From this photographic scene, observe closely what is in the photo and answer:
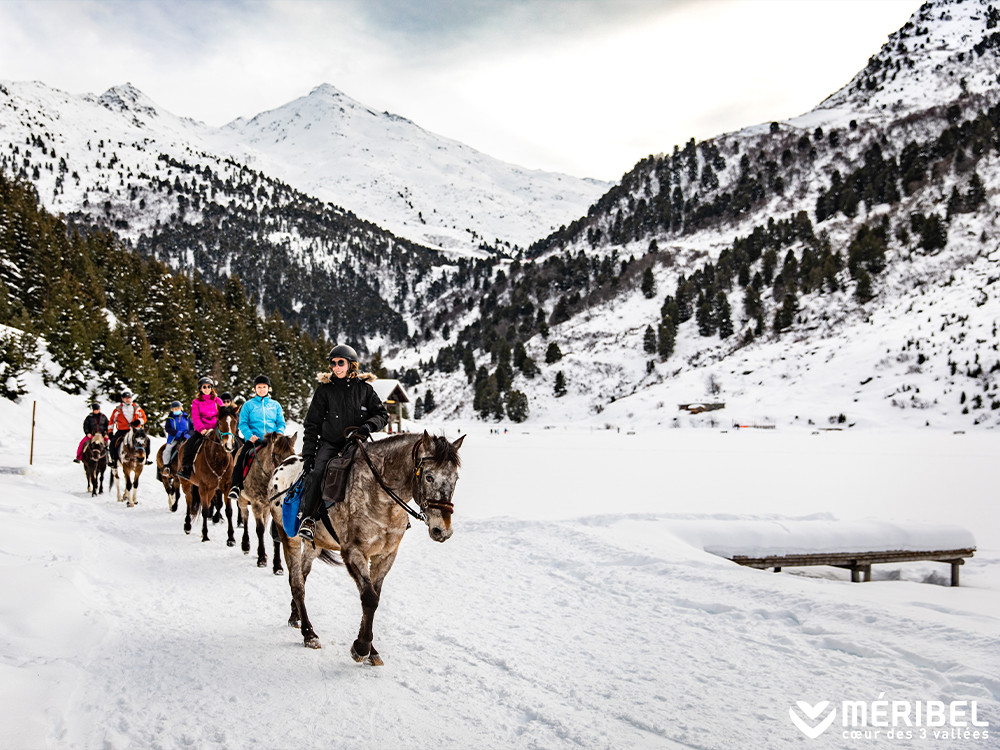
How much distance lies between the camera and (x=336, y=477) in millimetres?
6102

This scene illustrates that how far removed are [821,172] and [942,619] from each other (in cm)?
16199

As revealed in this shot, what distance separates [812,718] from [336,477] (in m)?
5.00

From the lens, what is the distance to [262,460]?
9.96 m

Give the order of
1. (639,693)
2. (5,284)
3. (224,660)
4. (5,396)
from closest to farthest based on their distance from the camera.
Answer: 1. (639,693)
2. (224,660)
3. (5,396)
4. (5,284)

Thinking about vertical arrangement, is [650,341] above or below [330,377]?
above

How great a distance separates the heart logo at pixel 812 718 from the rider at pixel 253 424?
913 cm

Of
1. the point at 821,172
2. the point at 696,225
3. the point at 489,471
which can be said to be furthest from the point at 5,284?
the point at 821,172

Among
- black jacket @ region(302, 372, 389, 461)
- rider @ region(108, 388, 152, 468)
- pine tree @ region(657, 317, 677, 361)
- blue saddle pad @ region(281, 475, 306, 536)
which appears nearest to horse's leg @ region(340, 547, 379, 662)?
blue saddle pad @ region(281, 475, 306, 536)

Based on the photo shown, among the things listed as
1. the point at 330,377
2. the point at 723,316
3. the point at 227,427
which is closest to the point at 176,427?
the point at 227,427

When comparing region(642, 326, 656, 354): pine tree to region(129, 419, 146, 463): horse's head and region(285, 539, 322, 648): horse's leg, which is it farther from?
region(285, 539, 322, 648): horse's leg

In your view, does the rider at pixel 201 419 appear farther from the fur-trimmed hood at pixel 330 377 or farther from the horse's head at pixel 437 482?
the horse's head at pixel 437 482

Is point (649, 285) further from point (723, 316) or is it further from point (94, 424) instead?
point (94, 424)

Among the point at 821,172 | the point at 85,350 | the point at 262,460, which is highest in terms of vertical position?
the point at 821,172

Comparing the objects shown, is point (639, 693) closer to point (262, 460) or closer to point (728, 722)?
point (728, 722)
